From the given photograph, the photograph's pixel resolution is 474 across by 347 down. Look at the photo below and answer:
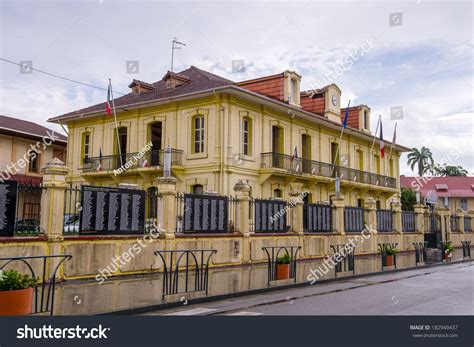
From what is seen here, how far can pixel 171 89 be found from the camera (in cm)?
2803

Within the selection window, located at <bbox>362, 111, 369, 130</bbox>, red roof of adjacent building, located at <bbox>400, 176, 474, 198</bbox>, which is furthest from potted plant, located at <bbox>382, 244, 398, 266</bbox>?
red roof of adjacent building, located at <bbox>400, 176, 474, 198</bbox>

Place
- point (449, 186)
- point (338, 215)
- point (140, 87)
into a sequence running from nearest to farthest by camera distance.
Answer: point (338, 215), point (140, 87), point (449, 186)

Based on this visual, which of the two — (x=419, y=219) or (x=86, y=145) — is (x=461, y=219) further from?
(x=86, y=145)

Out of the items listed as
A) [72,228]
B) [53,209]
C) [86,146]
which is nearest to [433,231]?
[86,146]

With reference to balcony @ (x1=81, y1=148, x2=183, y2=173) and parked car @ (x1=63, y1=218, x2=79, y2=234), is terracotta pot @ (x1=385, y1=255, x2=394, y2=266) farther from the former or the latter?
balcony @ (x1=81, y1=148, x2=183, y2=173)

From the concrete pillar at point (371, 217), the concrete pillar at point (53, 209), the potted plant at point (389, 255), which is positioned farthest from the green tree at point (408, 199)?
the concrete pillar at point (53, 209)

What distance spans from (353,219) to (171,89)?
1253 centimetres

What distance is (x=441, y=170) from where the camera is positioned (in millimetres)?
89688

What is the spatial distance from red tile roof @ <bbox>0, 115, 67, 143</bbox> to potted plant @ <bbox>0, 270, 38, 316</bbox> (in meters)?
27.4

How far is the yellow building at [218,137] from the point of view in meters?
24.8

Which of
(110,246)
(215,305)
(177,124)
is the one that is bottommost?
(215,305)
